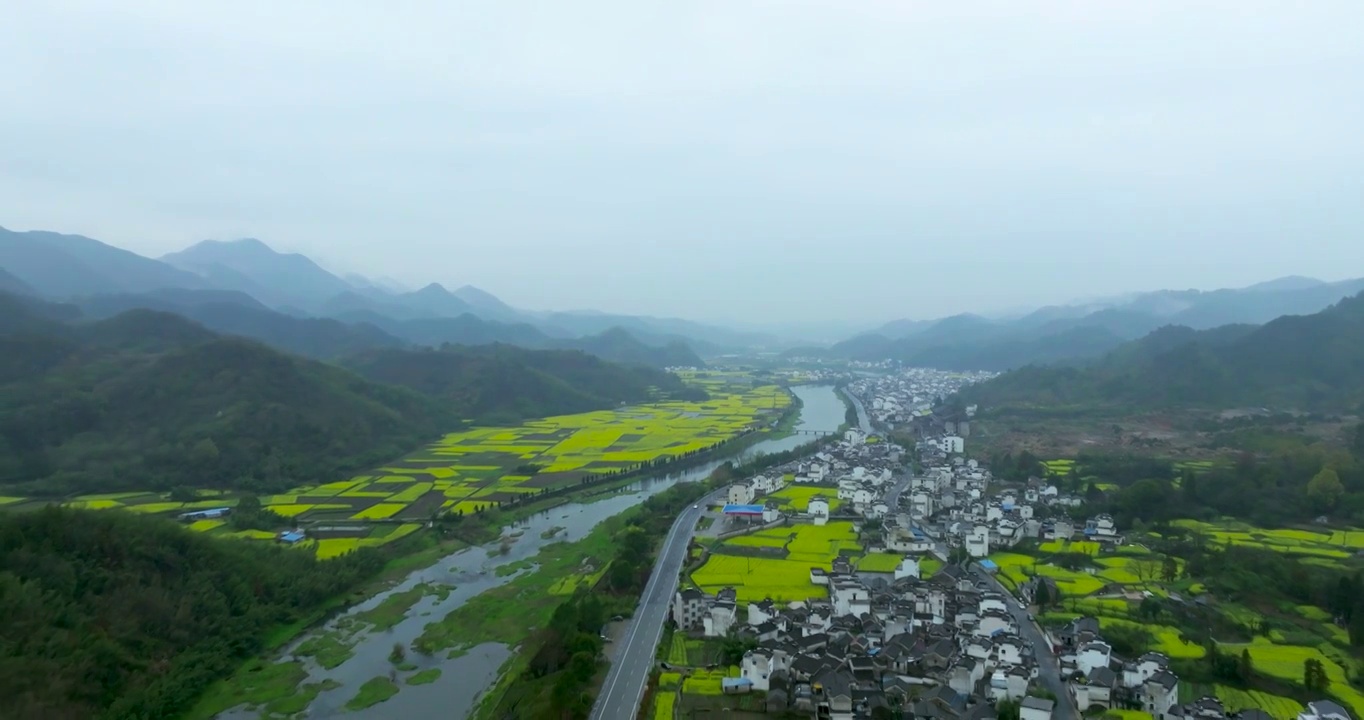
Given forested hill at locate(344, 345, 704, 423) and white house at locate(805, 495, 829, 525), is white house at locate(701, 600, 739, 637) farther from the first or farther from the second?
forested hill at locate(344, 345, 704, 423)

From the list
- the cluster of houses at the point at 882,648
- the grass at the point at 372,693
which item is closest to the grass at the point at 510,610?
the grass at the point at 372,693

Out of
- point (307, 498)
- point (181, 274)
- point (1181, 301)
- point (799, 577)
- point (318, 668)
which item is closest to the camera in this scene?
point (318, 668)

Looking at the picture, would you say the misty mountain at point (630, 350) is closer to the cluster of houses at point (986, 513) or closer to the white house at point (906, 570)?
the cluster of houses at point (986, 513)

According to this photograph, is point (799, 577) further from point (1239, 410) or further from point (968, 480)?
point (1239, 410)

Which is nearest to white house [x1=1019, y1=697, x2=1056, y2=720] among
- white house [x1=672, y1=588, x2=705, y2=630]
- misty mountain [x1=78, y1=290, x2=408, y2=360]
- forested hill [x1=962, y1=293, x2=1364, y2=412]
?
white house [x1=672, y1=588, x2=705, y2=630]

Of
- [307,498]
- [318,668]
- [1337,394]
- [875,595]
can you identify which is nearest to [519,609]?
[318,668]

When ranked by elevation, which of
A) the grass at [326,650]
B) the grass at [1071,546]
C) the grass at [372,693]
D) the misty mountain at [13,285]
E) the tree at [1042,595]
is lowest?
the grass at [372,693]
